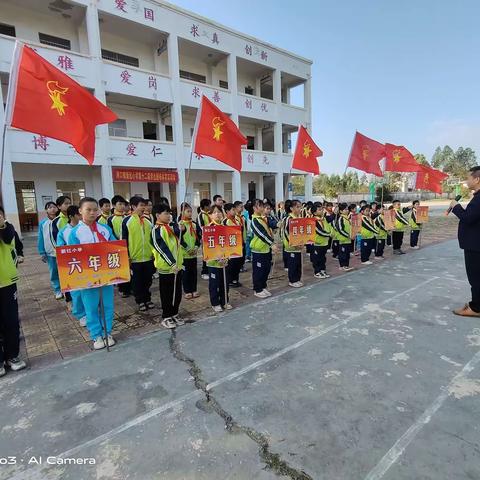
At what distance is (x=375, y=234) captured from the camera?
24.3 feet

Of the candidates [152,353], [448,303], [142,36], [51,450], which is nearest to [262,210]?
[152,353]

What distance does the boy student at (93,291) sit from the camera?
3.32 m

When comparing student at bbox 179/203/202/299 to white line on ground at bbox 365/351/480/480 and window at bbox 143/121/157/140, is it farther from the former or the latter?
window at bbox 143/121/157/140

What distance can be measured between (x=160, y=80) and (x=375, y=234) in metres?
12.0

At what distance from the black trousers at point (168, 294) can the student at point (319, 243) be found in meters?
3.18

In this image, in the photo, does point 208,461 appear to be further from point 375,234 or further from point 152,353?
point 375,234

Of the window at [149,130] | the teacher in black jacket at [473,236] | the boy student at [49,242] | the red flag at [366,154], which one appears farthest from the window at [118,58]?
the teacher in black jacket at [473,236]

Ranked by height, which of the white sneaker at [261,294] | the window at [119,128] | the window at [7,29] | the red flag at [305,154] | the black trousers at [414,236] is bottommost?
the white sneaker at [261,294]

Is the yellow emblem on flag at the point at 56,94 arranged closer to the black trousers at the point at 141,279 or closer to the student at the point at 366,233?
the black trousers at the point at 141,279

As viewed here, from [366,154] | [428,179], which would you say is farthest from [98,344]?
[428,179]

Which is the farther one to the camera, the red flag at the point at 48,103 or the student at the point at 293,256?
the student at the point at 293,256

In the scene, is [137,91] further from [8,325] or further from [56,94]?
[8,325]

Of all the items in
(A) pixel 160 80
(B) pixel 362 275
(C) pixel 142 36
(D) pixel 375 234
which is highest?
(C) pixel 142 36

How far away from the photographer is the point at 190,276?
5.20 metres
